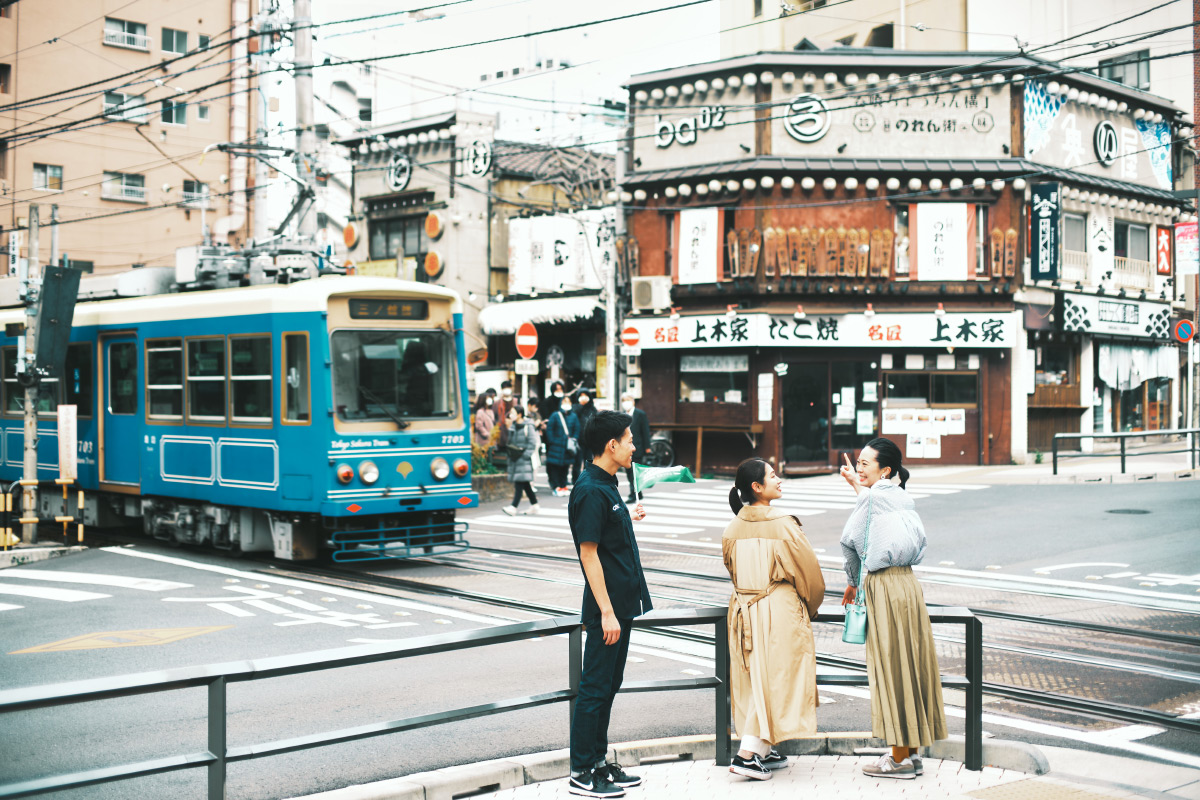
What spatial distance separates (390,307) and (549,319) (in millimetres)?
18524

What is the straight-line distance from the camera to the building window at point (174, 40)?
4528cm

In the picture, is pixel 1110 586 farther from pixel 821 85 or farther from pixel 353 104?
pixel 353 104

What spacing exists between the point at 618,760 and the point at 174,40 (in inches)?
1812

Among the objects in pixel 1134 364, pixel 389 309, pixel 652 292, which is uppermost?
pixel 652 292

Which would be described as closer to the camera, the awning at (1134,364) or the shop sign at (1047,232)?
the shop sign at (1047,232)

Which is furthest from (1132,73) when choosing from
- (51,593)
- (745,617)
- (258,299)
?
(745,617)

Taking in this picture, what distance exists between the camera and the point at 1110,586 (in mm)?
11883

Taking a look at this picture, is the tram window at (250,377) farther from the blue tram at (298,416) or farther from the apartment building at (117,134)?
the apartment building at (117,134)

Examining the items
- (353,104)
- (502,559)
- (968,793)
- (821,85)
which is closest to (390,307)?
(502,559)

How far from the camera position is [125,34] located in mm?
43938

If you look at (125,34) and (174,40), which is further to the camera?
(174,40)

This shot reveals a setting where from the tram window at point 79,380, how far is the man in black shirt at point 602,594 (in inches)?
494

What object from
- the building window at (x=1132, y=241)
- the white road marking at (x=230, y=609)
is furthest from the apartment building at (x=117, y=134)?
the white road marking at (x=230, y=609)

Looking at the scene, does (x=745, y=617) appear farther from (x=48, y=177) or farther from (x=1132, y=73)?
(x=48, y=177)
